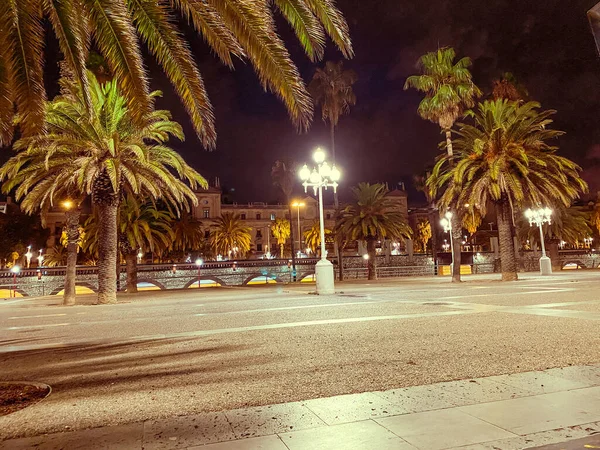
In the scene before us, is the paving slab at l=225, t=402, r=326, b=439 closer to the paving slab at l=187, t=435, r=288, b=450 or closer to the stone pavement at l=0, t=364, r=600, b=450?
the stone pavement at l=0, t=364, r=600, b=450

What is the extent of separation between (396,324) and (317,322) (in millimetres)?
1812

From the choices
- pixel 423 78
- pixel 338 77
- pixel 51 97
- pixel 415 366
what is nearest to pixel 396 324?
pixel 415 366

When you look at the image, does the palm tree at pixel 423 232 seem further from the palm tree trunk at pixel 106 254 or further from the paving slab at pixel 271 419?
the paving slab at pixel 271 419

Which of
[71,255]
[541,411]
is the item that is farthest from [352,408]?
[71,255]

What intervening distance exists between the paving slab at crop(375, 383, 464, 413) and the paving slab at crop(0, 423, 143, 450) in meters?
2.28

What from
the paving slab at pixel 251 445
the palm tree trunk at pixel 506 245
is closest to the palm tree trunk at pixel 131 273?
the palm tree trunk at pixel 506 245

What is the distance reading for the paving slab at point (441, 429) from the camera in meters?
3.15

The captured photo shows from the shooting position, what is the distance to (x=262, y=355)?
6562mm

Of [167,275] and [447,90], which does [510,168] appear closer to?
[447,90]

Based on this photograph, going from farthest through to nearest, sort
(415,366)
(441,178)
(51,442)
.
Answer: (441,178) → (415,366) → (51,442)

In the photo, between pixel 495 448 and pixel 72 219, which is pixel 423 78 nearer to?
pixel 72 219

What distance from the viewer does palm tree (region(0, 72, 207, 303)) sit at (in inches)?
716

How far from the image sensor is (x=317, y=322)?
10.0 metres

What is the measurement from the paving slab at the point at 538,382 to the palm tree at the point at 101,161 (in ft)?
53.8
